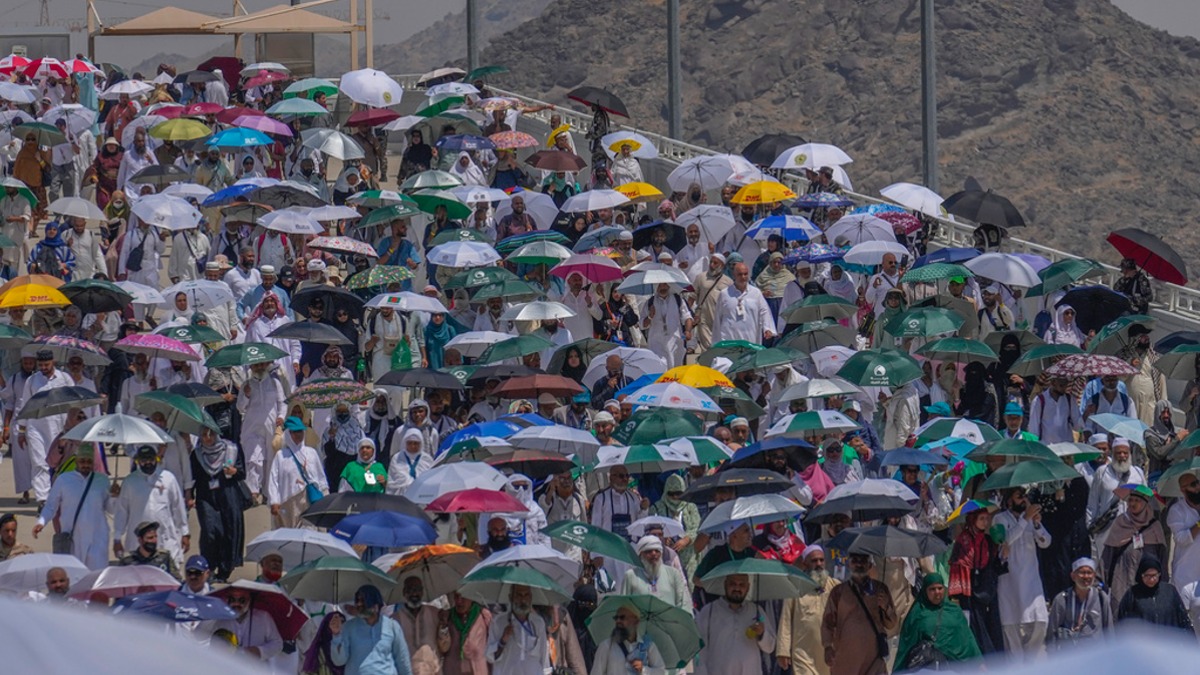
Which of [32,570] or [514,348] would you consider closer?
[32,570]

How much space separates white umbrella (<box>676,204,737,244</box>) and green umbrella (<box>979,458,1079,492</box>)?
8747mm

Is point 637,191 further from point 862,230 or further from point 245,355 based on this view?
point 245,355

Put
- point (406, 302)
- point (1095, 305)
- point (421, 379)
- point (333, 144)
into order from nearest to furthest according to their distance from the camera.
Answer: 1. point (421, 379)
2. point (406, 302)
3. point (1095, 305)
4. point (333, 144)

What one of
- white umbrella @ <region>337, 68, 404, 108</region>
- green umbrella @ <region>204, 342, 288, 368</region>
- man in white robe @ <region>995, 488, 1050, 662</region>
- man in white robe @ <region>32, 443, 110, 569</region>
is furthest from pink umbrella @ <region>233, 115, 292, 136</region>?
man in white robe @ <region>995, 488, 1050, 662</region>

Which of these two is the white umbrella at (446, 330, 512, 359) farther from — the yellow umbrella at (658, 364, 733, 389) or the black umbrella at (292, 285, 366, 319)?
the yellow umbrella at (658, 364, 733, 389)

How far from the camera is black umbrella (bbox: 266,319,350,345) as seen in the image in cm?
1720

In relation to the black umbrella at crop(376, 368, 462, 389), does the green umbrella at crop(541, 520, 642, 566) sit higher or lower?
lower

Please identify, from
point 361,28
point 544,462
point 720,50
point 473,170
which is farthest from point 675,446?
point 720,50

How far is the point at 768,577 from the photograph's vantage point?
1255 centimetres

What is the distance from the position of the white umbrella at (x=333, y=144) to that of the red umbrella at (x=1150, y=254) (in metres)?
9.25

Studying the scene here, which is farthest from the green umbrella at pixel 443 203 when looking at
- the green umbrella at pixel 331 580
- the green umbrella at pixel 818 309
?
the green umbrella at pixel 331 580

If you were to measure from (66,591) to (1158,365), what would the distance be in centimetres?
980

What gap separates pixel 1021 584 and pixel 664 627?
255 centimetres

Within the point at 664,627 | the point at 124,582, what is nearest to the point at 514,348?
the point at 664,627
